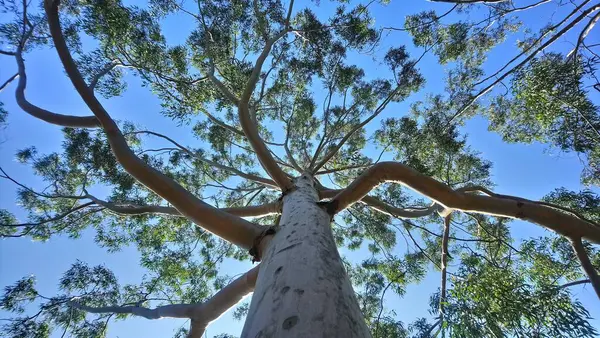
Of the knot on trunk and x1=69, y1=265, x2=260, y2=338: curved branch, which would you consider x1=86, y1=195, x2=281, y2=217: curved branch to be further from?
the knot on trunk

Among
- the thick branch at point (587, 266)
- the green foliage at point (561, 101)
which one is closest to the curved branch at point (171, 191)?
the thick branch at point (587, 266)

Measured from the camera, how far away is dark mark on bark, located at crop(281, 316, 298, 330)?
928mm

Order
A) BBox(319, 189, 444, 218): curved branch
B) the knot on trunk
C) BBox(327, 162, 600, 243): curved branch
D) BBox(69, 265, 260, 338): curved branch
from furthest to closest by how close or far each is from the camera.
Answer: BBox(319, 189, 444, 218): curved branch → BBox(327, 162, 600, 243): curved branch → BBox(69, 265, 260, 338): curved branch → the knot on trunk

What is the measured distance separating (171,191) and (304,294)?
147 cm

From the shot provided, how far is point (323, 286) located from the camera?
115 centimetres

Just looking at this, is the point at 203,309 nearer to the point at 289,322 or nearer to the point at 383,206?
the point at 289,322

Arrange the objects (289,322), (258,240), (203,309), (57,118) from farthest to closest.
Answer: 1. (57,118)
2. (203,309)
3. (258,240)
4. (289,322)

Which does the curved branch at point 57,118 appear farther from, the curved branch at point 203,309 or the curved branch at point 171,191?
the curved branch at point 203,309

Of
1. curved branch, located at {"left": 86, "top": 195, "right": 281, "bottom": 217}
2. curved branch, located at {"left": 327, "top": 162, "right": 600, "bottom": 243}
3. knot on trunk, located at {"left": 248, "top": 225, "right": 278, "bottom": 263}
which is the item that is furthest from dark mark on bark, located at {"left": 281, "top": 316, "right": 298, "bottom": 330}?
curved branch, located at {"left": 86, "top": 195, "right": 281, "bottom": 217}

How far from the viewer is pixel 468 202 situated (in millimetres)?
2609

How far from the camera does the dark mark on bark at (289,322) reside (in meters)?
0.93

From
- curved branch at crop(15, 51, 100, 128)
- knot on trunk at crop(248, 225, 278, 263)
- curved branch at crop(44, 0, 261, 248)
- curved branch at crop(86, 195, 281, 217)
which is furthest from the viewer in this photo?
curved branch at crop(86, 195, 281, 217)

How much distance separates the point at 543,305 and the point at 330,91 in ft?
16.1

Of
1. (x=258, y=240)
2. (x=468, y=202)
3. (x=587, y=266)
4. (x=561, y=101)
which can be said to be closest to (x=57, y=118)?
(x=258, y=240)
